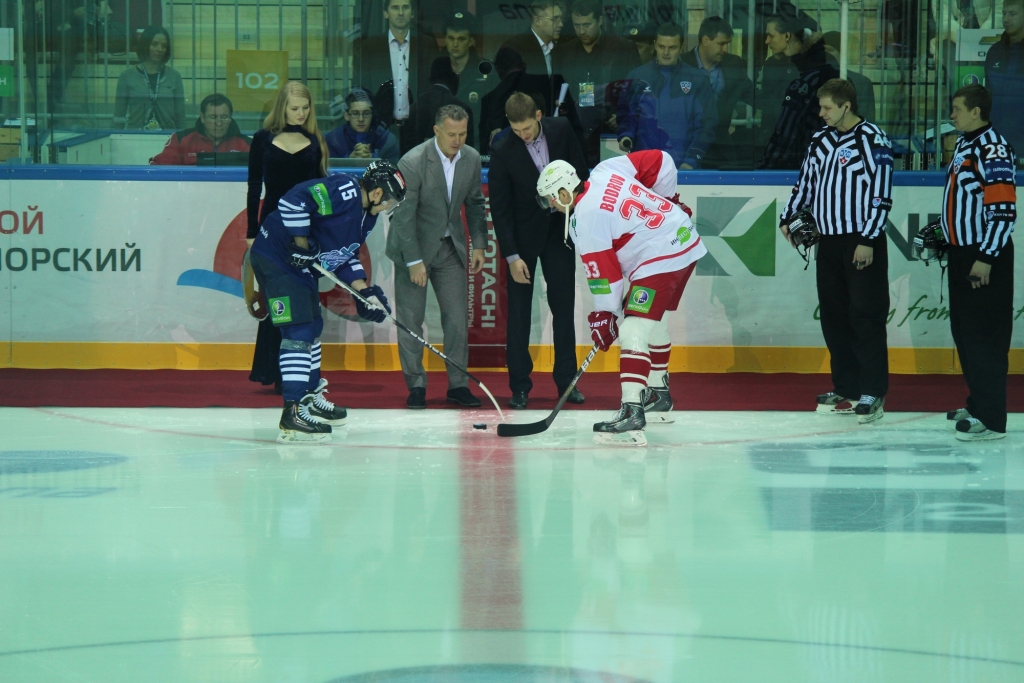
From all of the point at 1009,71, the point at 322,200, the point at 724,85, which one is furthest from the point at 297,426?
the point at 1009,71

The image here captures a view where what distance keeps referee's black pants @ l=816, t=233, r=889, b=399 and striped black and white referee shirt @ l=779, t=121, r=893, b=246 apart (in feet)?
0.23

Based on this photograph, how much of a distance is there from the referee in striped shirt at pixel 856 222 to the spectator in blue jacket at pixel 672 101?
1.46 metres

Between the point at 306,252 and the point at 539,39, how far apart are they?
279 centimetres

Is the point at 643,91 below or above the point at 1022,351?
above

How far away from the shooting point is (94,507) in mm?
3910

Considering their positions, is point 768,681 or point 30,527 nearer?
point 768,681

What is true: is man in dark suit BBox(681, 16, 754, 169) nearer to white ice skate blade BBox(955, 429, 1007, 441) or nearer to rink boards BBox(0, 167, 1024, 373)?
rink boards BBox(0, 167, 1024, 373)

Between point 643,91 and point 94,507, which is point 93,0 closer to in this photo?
point 643,91

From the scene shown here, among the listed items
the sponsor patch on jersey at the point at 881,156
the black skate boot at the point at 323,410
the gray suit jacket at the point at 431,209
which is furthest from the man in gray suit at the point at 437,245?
the sponsor patch on jersey at the point at 881,156

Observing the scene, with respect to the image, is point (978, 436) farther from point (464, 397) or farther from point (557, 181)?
point (464, 397)

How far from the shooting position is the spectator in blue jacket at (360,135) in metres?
7.08

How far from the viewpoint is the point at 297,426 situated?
4.98 meters

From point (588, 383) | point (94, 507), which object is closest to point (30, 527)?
point (94, 507)

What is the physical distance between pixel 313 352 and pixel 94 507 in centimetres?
136
